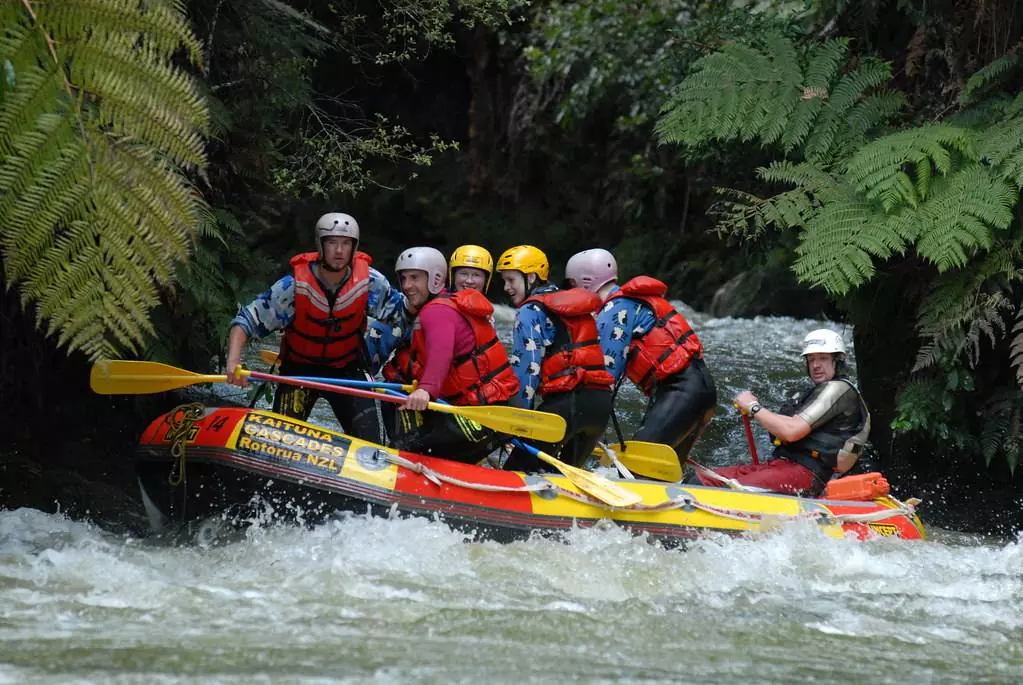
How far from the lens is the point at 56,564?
557 centimetres

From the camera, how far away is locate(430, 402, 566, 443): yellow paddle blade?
21.7 feet

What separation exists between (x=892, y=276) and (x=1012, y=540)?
178cm

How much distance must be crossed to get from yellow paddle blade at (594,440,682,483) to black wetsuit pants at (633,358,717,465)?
0.15 meters

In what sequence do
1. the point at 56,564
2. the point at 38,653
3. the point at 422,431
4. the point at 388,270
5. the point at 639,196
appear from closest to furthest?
the point at 38,653 → the point at 56,564 → the point at 422,431 → the point at 639,196 → the point at 388,270

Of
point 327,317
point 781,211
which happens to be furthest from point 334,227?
point 781,211

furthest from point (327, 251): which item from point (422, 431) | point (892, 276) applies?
point (892, 276)

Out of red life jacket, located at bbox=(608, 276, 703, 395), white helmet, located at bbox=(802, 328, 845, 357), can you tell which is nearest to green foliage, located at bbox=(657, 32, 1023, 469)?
white helmet, located at bbox=(802, 328, 845, 357)

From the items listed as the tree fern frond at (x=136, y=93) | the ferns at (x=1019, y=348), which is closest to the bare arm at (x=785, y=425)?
the ferns at (x=1019, y=348)

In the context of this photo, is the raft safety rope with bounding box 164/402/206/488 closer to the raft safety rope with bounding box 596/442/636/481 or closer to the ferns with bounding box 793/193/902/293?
the raft safety rope with bounding box 596/442/636/481

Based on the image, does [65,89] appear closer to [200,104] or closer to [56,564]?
[200,104]

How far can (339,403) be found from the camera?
7418 mm

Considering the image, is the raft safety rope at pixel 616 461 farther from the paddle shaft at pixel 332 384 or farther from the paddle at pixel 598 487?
the paddle shaft at pixel 332 384

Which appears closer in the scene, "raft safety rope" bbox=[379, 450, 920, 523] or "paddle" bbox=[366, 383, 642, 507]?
"raft safety rope" bbox=[379, 450, 920, 523]

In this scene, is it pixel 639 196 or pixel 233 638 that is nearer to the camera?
pixel 233 638
